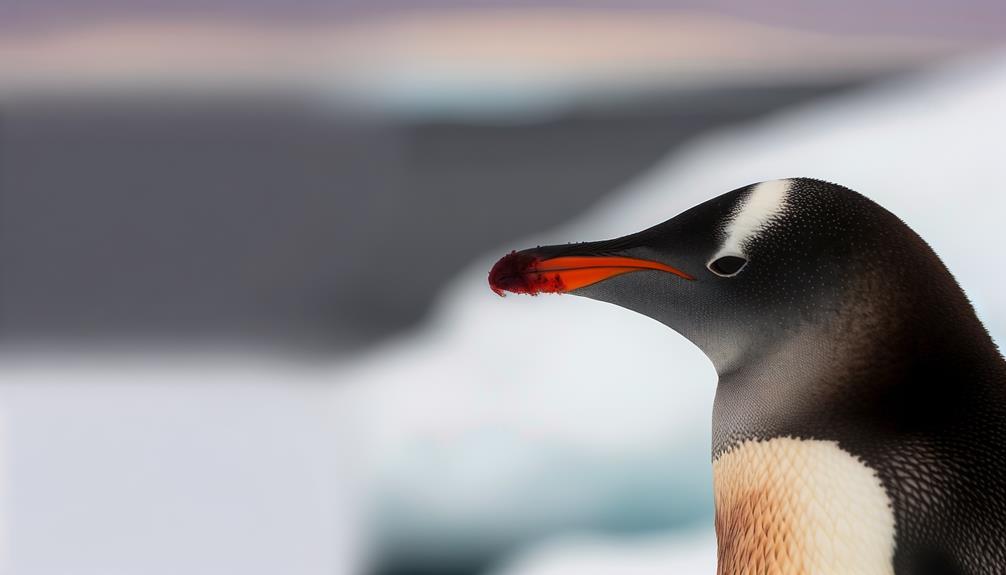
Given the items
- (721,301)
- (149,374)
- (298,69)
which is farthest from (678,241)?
(149,374)

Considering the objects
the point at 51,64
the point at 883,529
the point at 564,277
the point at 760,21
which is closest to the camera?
the point at 883,529

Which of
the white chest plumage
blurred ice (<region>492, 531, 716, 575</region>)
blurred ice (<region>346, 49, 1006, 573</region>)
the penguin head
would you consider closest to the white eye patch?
the penguin head

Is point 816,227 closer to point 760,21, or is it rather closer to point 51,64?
point 760,21

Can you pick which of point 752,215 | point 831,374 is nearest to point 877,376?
point 831,374

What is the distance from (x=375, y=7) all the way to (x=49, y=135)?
64 cm

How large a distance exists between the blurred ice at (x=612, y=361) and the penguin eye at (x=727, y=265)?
0.96 meters

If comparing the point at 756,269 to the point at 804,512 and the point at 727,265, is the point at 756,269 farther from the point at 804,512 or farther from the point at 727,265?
the point at 804,512

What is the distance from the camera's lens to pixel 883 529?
1.97ft

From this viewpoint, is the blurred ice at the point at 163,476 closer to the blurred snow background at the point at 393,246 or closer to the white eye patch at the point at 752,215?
the blurred snow background at the point at 393,246

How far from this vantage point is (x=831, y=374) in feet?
2.10

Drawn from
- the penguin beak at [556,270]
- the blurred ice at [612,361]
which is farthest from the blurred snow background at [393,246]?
the penguin beak at [556,270]

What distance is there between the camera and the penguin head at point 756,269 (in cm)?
63

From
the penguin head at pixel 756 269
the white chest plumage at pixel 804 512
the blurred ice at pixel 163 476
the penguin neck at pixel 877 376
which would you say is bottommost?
the white chest plumage at pixel 804 512

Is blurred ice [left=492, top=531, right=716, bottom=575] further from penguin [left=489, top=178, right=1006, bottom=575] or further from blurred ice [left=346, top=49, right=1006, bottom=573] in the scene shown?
penguin [left=489, top=178, right=1006, bottom=575]
